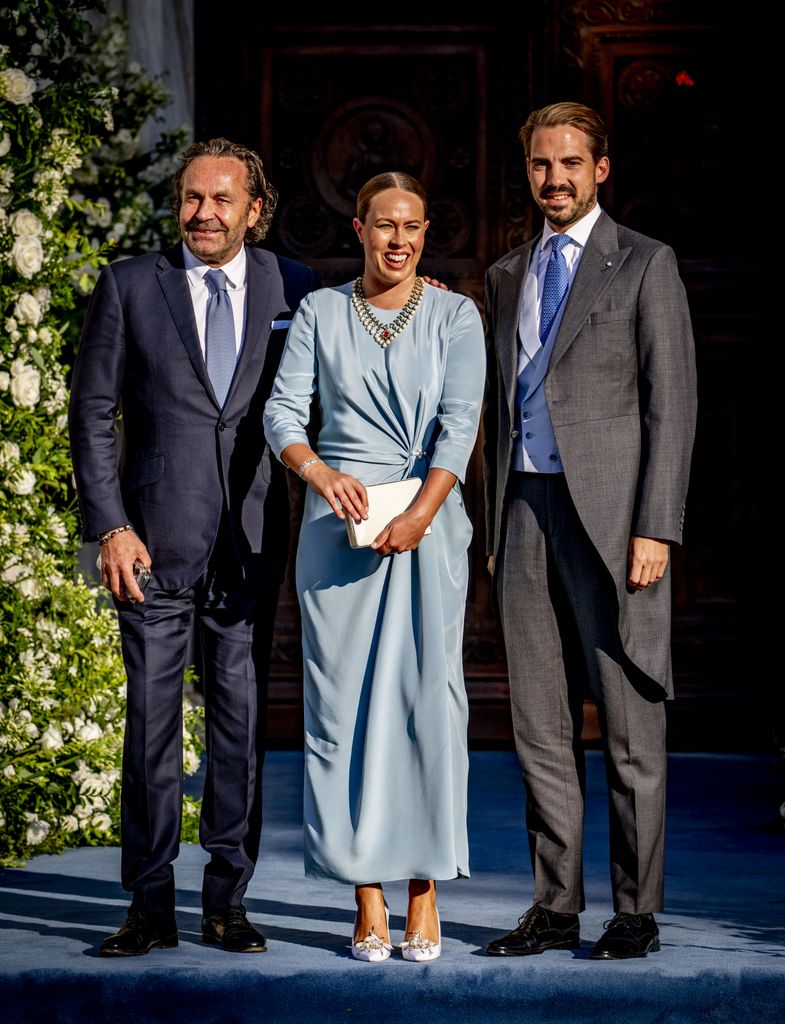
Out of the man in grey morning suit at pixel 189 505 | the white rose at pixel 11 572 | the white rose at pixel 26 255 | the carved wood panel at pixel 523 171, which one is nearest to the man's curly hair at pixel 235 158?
the man in grey morning suit at pixel 189 505

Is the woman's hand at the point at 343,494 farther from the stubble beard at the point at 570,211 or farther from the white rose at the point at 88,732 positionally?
the white rose at the point at 88,732

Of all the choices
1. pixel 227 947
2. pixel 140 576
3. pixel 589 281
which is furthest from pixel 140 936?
pixel 589 281

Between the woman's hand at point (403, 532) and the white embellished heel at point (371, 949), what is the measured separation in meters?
0.82

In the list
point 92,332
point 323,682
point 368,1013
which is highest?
point 92,332

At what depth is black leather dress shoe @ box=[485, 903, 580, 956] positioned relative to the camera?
3.37 m

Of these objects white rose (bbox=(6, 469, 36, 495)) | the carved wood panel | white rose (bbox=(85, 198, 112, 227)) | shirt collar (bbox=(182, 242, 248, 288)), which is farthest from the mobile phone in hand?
the carved wood panel

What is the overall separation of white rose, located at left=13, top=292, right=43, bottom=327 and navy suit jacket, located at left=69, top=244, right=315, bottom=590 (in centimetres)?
96

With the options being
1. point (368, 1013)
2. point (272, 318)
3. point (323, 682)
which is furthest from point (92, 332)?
point (368, 1013)

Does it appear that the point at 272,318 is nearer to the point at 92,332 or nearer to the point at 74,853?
the point at 92,332

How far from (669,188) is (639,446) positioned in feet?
9.48

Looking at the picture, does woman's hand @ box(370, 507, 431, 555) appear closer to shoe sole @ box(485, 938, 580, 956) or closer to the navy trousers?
the navy trousers

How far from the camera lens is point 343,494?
3.27 m

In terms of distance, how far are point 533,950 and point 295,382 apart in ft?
4.35

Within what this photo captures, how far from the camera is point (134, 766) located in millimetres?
3506
